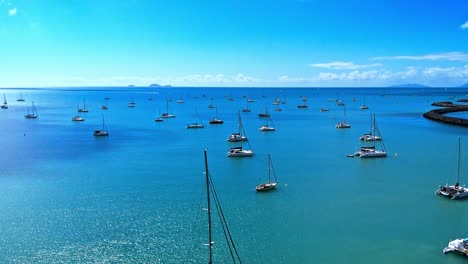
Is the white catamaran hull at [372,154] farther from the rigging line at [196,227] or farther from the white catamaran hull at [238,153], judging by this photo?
the rigging line at [196,227]

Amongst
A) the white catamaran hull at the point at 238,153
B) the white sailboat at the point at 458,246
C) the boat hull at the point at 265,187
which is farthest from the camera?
the white catamaran hull at the point at 238,153

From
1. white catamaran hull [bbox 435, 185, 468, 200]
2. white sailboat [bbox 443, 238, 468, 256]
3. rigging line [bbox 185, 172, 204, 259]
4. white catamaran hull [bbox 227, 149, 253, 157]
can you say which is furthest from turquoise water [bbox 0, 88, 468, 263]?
white catamaran hull [bbox 227, 149, 253, 157]

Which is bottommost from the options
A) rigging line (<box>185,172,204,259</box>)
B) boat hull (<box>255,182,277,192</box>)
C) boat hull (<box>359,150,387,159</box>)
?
rigging line (<box>185,172,204,259</box>)

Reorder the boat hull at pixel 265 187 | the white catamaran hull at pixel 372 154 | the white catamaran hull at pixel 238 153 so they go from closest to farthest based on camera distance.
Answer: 1. the boat hull at pixel 265 187
2. the white catamaran hull at pixel 372 154
3. the white catamaran hull at pixel 238 153

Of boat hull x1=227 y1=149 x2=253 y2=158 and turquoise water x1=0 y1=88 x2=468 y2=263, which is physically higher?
boat hull x1=227 y1=149 x2=253 y2=158

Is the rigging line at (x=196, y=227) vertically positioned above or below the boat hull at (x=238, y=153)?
below

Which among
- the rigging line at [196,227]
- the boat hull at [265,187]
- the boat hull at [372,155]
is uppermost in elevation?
the boat hull at [372,155]

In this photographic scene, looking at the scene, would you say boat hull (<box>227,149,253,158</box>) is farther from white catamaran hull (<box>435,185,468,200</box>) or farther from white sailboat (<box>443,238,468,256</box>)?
white sailboat (<box>443,238,468,256</box>)

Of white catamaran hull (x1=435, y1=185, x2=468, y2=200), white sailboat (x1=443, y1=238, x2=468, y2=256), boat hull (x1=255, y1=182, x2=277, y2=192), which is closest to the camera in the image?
white sailboat (x1=443, y1=238, x2=468, y2=256)

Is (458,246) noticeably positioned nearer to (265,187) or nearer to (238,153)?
(265,187)

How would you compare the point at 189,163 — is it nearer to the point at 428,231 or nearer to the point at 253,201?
the point at 253,201

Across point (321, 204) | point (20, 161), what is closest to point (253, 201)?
point (321, 204)

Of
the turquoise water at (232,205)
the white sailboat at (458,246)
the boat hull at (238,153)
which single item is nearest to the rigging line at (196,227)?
the turquoise water at (232,205)

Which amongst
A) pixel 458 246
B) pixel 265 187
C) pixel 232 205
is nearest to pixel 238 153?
pixel 265 187
